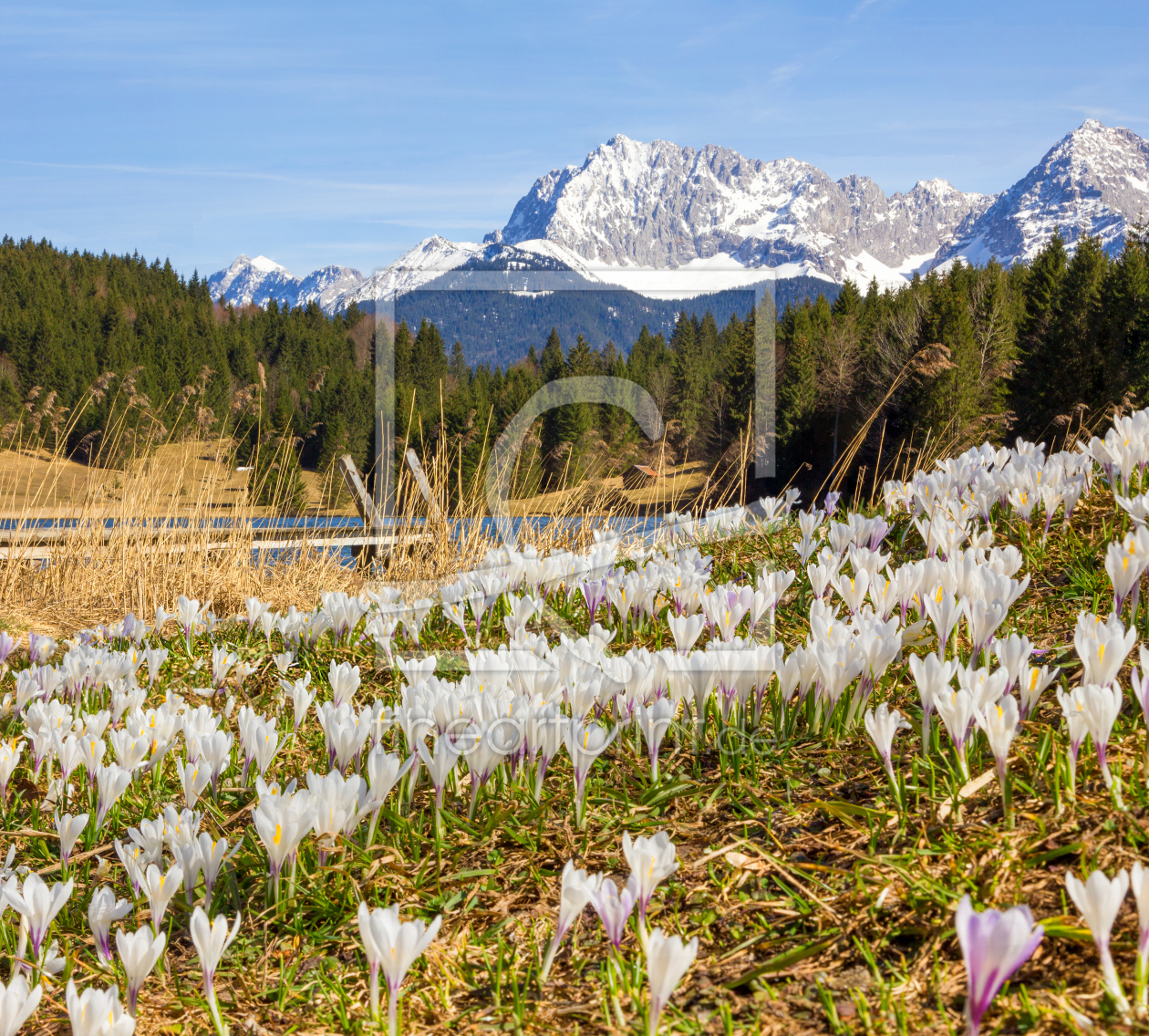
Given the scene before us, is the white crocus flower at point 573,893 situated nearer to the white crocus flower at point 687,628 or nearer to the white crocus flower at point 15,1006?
the white crocus flower at point 15,1006

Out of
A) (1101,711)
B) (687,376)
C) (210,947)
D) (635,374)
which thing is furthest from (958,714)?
(687,376)

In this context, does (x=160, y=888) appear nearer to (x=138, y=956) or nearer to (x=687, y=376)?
(x=138, y=956)

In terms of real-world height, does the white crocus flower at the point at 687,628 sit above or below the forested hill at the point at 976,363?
below

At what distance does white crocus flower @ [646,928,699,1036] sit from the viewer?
94cm

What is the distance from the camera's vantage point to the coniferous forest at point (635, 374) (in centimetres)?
846

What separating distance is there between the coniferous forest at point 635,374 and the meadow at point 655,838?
2831 millimetres

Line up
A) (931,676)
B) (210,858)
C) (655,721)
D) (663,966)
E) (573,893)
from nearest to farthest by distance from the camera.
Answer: (663,966)
(573,893)
(210,858)
(931,676)
(655,721)

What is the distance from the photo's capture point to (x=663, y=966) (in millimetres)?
954

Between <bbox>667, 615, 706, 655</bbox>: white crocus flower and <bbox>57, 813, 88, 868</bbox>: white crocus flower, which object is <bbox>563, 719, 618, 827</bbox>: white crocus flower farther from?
<bbox>57, 813, 88, 868</bbox>: white crocus flower

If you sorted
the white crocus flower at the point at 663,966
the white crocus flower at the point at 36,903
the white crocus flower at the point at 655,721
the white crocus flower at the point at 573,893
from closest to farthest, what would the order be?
the white crocus flower at the point at 663,966 < the white crocus flower at the point at 573,893 < the white crocus flower at the point at 36,903 < the white crocus flower at the point at 655,721

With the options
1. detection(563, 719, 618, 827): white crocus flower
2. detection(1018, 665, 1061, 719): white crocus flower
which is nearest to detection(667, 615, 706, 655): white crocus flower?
detection(563, 719, 618, 827): white crocus flower

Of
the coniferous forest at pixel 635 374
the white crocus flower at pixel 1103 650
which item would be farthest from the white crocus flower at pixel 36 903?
the coniferous forest at pixel 635 374

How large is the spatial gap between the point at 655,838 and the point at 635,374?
1660 centimetres

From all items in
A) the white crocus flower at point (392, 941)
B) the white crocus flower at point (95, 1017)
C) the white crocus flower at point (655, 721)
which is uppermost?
the white crocus flower at point (655, 721)
